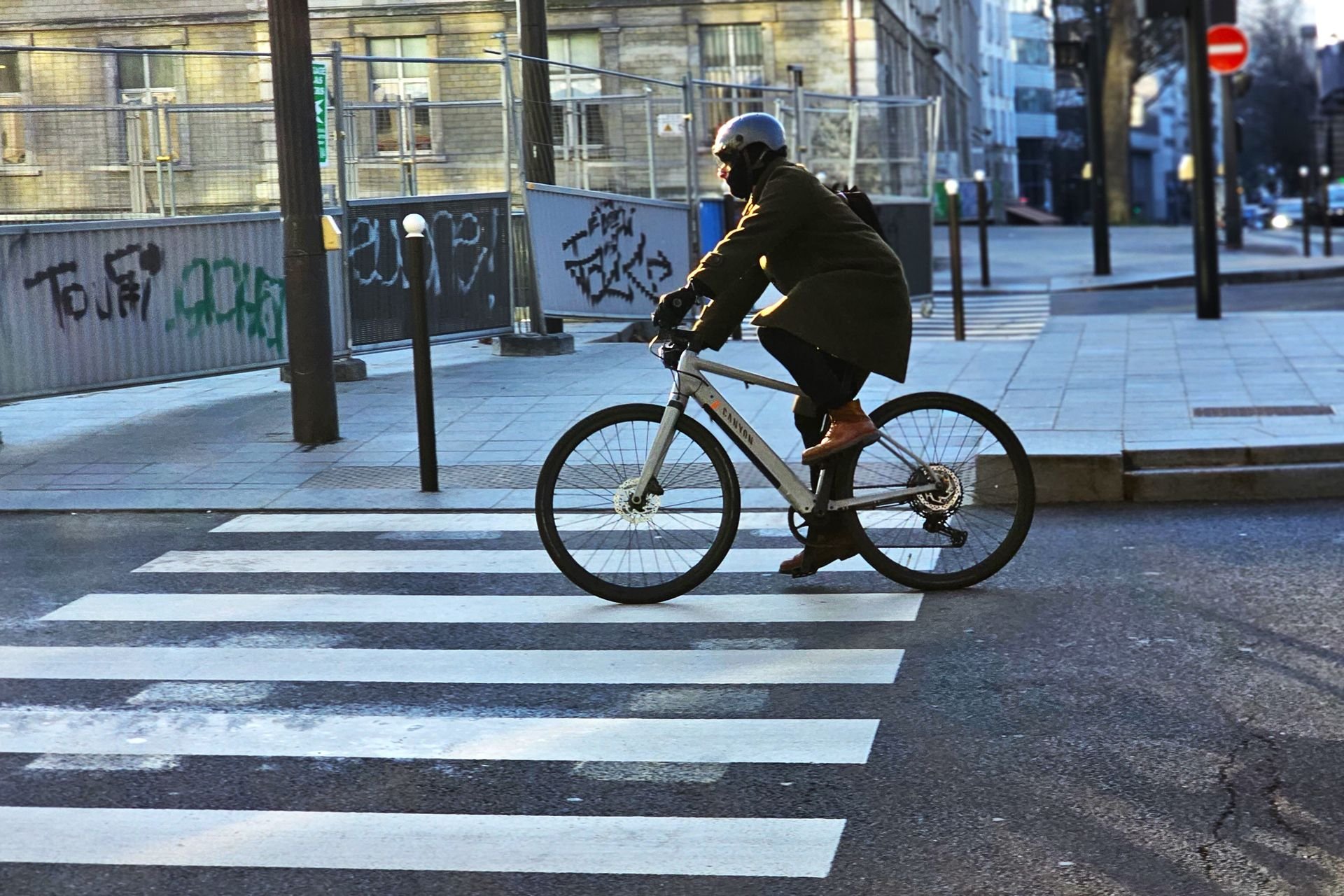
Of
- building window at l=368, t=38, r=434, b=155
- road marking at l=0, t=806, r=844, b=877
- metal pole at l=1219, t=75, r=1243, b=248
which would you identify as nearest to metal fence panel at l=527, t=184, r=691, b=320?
building window at l=368, t=38, r=434, b=155

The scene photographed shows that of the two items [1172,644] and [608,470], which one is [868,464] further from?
[1172,644]

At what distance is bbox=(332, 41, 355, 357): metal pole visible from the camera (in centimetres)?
1226

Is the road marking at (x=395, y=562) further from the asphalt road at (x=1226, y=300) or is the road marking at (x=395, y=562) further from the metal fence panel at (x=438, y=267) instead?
the asphalt road at (x=1226, y=300)

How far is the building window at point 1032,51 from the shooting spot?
8800cm

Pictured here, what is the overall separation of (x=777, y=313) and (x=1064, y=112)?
279 ft

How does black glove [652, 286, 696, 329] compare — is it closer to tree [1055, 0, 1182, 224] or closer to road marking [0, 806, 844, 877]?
road marking [0, 806, 844, 877]

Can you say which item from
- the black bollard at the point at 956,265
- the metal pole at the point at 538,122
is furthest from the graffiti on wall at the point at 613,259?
the black bollard at the point at 956,265

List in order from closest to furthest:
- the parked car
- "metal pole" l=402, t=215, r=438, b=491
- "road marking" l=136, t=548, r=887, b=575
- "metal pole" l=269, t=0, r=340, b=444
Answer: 1. "road marking" l=136, t=548, r=887, b=575
2. "metal pole" l=402, t=215, r=438, b=491
3. "metal pole" l=269, t=0, r=340, b=444
4. the parked car

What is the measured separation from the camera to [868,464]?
636 centimetres

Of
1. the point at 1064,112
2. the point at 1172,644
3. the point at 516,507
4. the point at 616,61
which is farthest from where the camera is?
the point at 1064,112

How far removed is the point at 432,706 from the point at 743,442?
1.70 meters

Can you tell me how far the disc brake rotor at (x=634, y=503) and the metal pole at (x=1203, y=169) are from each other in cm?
1055

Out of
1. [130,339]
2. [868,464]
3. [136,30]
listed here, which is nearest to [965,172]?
[136,30]

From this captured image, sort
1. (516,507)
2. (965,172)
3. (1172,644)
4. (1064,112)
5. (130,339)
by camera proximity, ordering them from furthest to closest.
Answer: (1064,112), (965,172), (130,339), (516,507), (1172,644)
